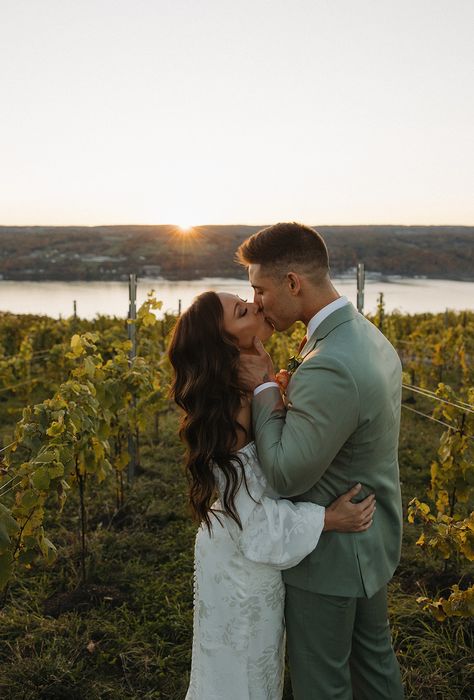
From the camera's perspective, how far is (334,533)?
6.36ft

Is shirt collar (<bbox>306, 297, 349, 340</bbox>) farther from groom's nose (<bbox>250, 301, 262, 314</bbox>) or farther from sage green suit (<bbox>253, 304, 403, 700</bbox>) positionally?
groom's nose (<bbox>250, 301, 262, 314</bbox>)

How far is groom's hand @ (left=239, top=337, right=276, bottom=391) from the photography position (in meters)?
2.01

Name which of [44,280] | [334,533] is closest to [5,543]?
[334,533]

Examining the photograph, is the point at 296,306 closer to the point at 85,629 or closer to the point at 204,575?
the point at 204,575

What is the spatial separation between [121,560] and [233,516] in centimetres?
263

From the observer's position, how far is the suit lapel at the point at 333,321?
6.43 feet

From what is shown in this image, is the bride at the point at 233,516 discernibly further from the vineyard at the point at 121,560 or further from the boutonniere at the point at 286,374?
the vineyard at the point at 121,560

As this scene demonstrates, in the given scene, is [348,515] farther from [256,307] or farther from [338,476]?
[256,307]

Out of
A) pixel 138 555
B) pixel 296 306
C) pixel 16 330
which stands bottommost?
pixel 138 555

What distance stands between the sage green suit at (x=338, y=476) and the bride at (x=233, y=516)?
3.1 inches

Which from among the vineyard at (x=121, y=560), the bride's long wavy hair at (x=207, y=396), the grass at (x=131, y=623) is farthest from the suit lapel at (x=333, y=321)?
the grass at (x=131, y=623)

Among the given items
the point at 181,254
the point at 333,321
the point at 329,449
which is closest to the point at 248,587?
the point at 329,449

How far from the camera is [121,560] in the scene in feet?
14.1

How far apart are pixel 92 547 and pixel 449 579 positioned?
2459 mm
